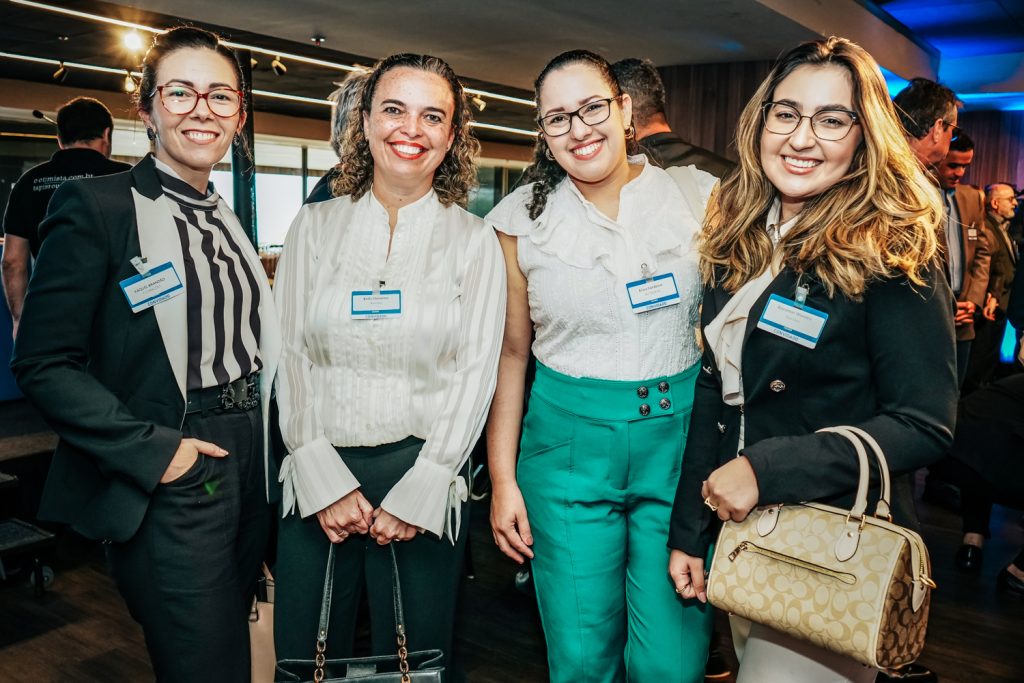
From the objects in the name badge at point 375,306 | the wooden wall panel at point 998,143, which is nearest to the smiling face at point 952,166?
the name badge at point 375,306

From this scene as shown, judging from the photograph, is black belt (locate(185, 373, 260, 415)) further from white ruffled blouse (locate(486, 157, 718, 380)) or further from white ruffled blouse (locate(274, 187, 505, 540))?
white ruffled blouse (locate(486, 157, 718, 380))

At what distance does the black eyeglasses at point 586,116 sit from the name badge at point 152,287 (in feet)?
2.79

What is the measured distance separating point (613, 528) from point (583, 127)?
2.86 ft

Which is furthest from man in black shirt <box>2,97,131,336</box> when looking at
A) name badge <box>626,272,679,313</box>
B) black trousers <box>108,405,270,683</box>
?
name badge <box>626,272,679,313</box>

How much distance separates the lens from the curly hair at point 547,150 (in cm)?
179

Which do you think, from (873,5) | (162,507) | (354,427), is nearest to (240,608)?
(162,507)

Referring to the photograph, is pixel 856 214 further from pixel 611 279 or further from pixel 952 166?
pixel 952 166

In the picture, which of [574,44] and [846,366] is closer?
[846,366]

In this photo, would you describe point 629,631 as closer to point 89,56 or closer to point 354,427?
point 354,427

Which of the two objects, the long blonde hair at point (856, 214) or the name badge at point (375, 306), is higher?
the long blonde hair at point (856, 214)

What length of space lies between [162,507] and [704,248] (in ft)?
3.89

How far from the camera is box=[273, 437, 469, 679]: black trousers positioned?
172 cm

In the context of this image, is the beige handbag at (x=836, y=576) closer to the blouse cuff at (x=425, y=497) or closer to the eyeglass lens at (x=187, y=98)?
the blouse cuff at (x=425, y=497)

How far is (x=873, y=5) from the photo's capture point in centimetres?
742
